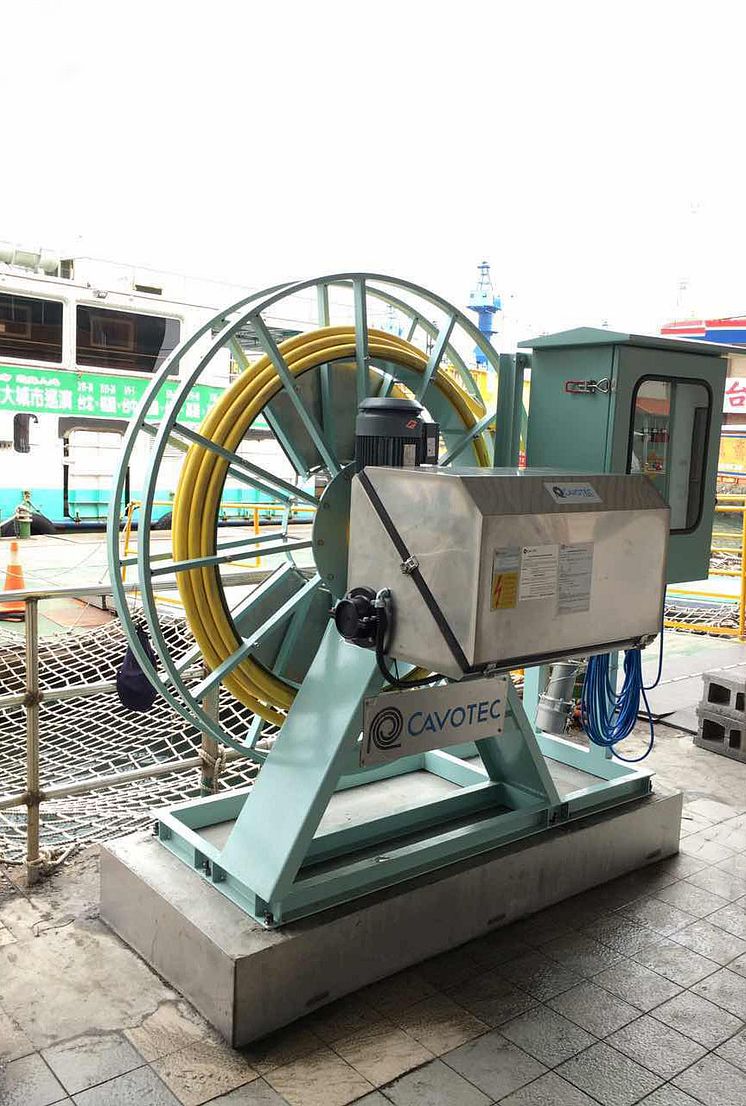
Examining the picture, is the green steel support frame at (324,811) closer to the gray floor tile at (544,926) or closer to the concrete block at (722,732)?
the gray floor tile at (544,926)

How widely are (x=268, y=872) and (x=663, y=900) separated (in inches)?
64.3

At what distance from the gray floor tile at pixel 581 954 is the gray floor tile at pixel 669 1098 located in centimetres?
53

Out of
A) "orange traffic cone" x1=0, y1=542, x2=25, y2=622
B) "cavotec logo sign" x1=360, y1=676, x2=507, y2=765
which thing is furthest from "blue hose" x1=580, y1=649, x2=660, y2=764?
"orange traffic cone" x1=0, y1=542, x2=25, y2=622

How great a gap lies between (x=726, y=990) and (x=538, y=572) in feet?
4.98

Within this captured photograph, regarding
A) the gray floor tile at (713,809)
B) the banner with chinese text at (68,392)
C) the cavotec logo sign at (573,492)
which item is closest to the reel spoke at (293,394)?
the cavotec logo sign at (573,492)

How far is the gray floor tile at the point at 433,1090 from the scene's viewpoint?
2340mm

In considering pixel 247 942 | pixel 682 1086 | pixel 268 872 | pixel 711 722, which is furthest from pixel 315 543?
pixel 711 722

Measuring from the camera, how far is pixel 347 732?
2773 millimetres

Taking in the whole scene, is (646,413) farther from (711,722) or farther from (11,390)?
(11,390)

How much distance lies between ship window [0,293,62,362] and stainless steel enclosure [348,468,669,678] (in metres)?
11.5

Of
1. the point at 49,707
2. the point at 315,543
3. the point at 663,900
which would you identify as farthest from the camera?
the point at 49,707

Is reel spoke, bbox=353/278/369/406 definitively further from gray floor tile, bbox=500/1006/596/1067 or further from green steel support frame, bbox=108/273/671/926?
gray floor tile, bbox=500/1006/596/1067

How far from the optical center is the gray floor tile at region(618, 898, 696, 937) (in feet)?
10.7

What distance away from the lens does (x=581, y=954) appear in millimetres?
3066
